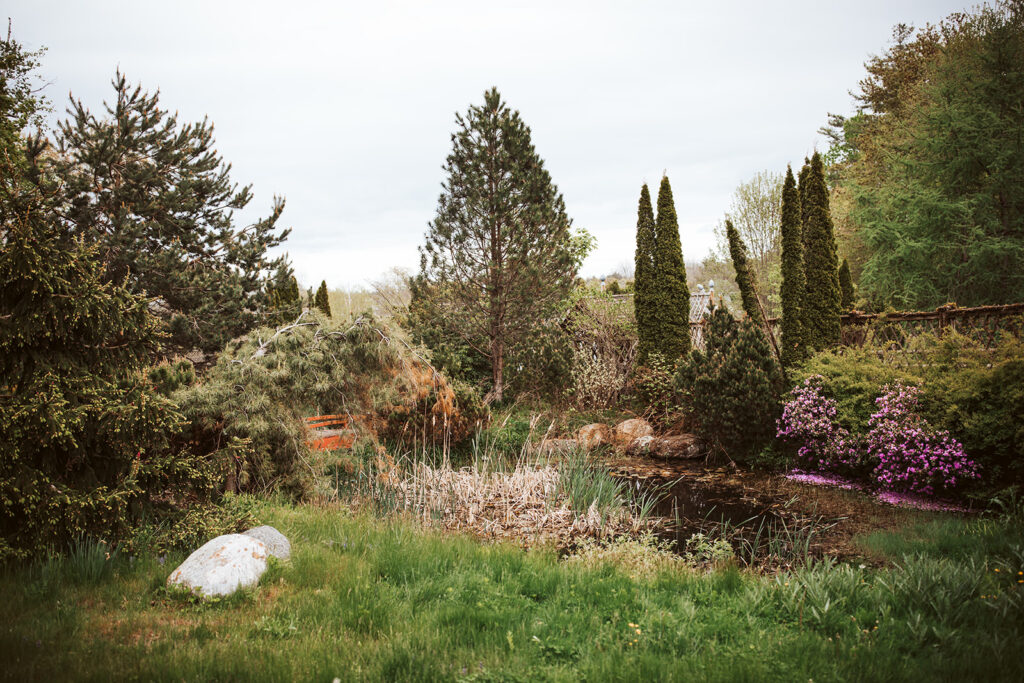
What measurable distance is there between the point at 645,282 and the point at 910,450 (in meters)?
6.64

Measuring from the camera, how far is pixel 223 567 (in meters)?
3.26

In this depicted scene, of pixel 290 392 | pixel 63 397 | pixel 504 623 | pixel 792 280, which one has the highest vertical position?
pixel 792 280

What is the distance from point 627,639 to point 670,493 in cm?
462

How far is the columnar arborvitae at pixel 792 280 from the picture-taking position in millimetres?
9742

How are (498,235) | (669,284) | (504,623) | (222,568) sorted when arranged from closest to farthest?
1. (504,623)
2. (222,568)
3. (498,235)
4. (669,284)

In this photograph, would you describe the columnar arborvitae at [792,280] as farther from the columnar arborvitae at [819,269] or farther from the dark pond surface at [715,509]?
the dark pond surface at [715,509]

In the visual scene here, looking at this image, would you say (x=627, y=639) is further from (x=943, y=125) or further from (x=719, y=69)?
(x=943, y=125)

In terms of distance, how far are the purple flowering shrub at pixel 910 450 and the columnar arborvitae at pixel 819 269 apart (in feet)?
9.16

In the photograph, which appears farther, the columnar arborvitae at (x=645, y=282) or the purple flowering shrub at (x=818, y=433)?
Answer: the columnar arborvitae at (x=645, y=282)

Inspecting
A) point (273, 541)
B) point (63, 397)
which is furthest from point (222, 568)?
point (63, 397)

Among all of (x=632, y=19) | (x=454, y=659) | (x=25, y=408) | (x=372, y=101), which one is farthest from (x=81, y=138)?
(x=454, y=659)

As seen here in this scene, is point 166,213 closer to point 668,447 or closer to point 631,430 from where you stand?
point 631,430

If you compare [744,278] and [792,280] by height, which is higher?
[744,278]

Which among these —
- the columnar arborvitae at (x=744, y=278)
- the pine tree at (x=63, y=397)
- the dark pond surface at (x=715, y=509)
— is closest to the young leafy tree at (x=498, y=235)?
the columnar arborvitae at (x=744, y=278)
